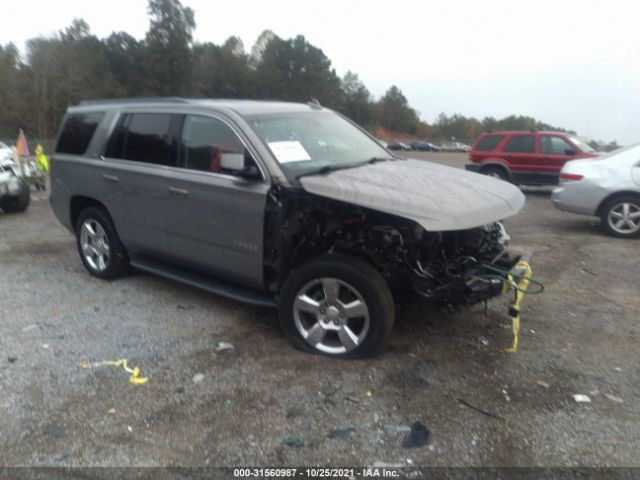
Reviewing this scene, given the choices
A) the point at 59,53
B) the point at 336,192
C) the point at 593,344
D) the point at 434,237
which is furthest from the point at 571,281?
the point at 59,53

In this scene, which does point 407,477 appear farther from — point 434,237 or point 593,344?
point 593,344

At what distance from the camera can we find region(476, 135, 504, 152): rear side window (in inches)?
559

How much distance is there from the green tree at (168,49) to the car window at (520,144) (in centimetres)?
4605

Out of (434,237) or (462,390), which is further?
(434,237)

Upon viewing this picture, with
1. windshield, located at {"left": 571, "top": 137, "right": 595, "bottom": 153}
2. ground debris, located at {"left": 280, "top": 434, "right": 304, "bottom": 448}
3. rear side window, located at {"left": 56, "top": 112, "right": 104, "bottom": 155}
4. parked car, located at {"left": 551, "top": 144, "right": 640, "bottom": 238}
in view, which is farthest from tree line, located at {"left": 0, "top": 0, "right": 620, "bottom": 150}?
ground debris, located at {"left": 280, "top": 434, "right": 304, "bottom": 448}

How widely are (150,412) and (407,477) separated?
156 centimetres

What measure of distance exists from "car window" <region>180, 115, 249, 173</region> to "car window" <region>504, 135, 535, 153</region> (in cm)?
1103

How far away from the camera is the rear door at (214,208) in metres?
4.18

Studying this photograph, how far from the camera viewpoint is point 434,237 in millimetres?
3902

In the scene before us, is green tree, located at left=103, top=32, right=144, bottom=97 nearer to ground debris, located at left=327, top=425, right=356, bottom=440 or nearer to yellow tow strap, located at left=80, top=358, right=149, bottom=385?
yellow tow strap, located at left=80, top=358, right=149, bottom=385

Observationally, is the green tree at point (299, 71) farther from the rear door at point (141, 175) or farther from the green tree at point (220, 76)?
the rear door at point (141, 175)

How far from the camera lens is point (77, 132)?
5.88 meters

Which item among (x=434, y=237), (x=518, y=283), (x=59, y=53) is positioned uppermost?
(x=59, y=53)

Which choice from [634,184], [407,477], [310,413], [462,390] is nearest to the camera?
[407,477]
